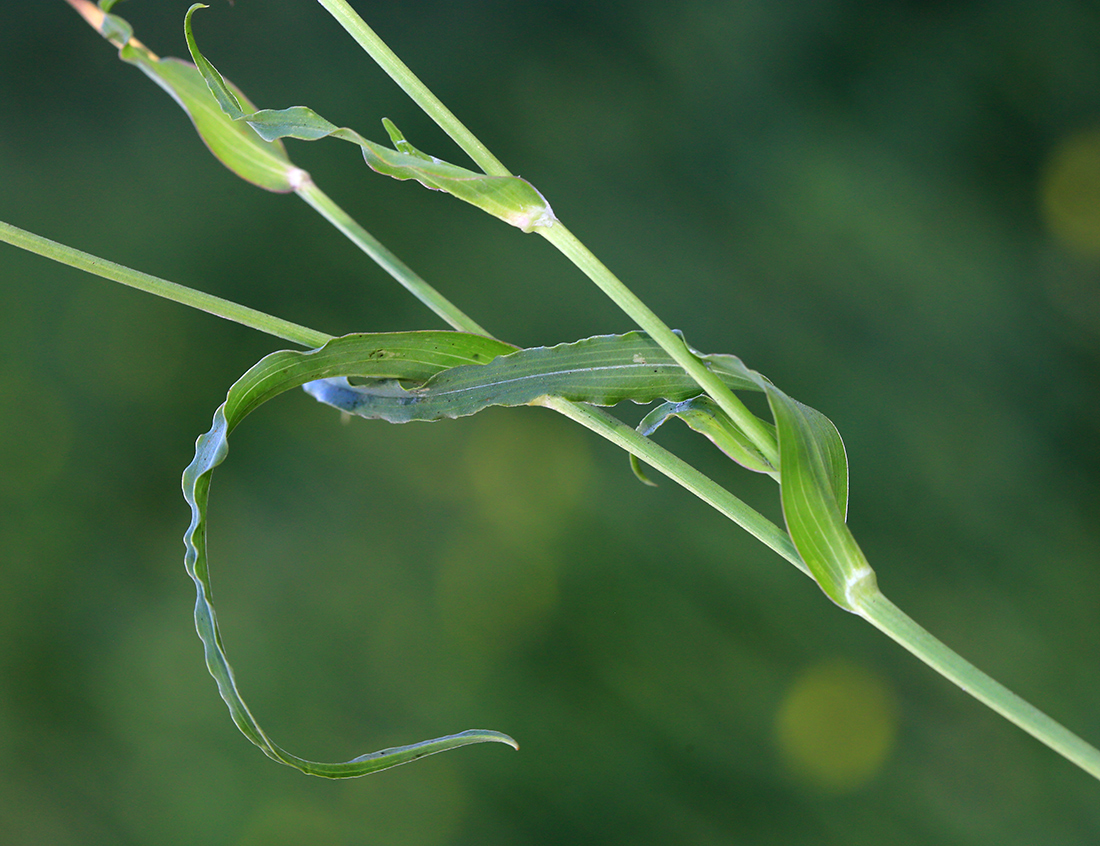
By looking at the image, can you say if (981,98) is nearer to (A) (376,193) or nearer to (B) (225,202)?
(A) (376,193)

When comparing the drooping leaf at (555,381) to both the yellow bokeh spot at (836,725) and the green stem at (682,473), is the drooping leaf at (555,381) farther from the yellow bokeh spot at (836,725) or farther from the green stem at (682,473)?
the yellow bokeh spot at (836,725)

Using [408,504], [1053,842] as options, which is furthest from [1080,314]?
[408,504]

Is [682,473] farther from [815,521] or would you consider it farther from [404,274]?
[404,274]

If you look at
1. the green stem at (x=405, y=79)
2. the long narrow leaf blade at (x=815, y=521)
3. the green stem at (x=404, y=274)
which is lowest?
the long narrow leaf blade at (x=815, y=521)

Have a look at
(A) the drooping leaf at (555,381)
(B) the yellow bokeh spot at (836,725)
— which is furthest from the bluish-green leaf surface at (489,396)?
(B) the yellow bokeh spot at (836,725)

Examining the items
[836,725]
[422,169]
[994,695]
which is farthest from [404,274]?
[836,725]

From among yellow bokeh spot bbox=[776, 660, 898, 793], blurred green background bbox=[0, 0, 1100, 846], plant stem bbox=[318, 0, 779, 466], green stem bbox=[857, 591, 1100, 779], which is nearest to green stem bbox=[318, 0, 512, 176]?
plant stem bbox=[318, 0, 779, 466]
